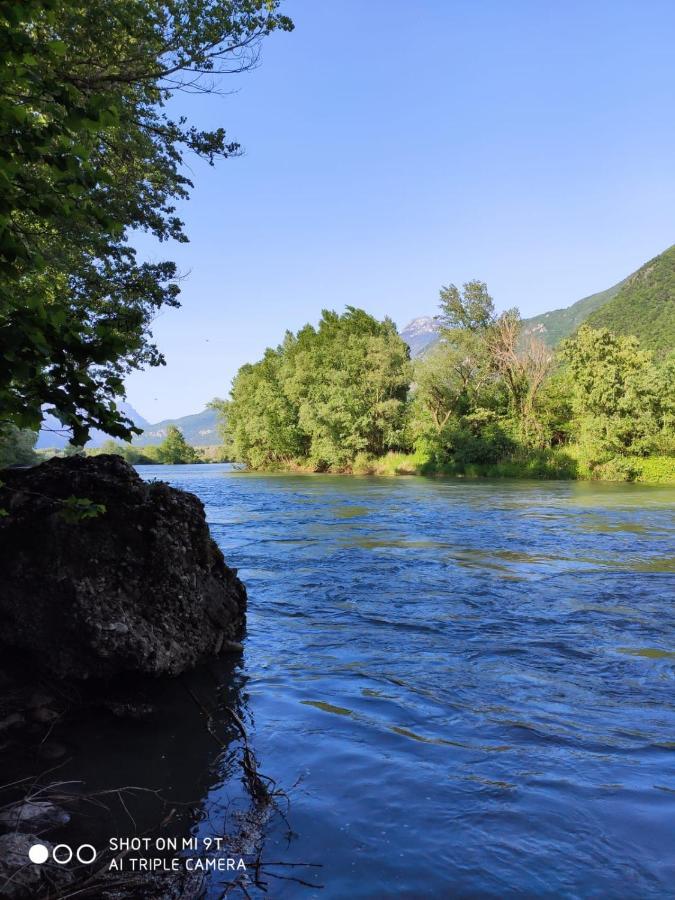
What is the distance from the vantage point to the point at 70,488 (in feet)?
21.5

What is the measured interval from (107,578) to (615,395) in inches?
1720

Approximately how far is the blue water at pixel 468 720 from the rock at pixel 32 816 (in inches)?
37.6

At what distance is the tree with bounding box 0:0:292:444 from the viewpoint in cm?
264

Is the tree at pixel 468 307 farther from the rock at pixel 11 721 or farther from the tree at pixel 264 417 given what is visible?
the rock at pixel 11 721

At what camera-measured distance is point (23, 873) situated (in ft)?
10.0

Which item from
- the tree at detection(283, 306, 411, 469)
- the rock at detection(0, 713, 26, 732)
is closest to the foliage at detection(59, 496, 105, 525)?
the rock at detection(0, 713, 26, 732)

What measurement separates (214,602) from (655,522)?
52.9 ft

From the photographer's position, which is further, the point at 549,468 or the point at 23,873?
the point at 549,468

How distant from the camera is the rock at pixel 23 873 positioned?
2.95 metres

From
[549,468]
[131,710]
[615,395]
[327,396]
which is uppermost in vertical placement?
[327,396]

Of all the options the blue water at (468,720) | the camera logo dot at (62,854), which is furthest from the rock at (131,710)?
the camera logo dot at (62,854)

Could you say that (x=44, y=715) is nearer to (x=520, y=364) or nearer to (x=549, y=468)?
(x=549, y=468)

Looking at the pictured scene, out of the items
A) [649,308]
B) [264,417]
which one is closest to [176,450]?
[264,417]

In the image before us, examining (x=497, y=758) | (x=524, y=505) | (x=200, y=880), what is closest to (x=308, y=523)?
(x=524, y=505)
